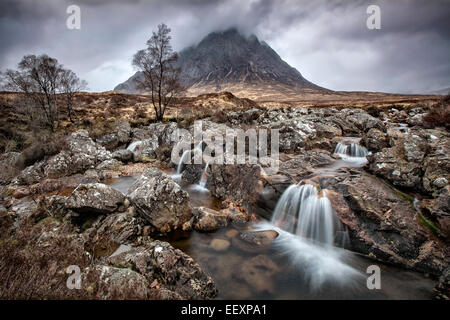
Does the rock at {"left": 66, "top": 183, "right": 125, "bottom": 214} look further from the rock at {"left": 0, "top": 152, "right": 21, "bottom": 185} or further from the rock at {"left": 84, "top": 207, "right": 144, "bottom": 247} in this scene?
the rock at {"left": 0, "top": 152, "right": 21, "bottom": 185}

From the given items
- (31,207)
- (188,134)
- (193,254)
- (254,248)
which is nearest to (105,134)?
(188,134)

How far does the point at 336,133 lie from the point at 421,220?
910 cm

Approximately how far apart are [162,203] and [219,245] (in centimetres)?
262

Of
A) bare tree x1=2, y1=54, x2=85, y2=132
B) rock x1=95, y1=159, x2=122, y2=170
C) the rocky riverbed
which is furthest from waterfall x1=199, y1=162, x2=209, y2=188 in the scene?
bare tree x1=2, y1=54, x2=85, y2=132

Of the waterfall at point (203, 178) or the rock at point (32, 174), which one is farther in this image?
the rock at point (32, 174)

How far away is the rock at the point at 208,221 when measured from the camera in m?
7.06

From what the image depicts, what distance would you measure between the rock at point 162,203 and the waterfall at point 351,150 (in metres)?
9.45

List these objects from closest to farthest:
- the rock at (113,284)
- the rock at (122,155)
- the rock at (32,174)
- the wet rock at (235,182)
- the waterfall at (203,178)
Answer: the rock at (113,284)
the wet rock at (235,182)
the waterfall at (203,178)
the rock at (32,174)
the rock at (122,155)

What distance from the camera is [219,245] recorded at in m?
6.39

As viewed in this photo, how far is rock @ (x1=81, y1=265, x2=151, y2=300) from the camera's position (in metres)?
3.17

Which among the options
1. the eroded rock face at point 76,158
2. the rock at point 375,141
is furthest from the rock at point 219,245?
the eroded rock face at point 76,158

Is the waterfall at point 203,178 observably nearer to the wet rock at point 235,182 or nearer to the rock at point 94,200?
the wet rock at point 235,182

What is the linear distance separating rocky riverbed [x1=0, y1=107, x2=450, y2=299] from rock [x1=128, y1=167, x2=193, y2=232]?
4 centimetres

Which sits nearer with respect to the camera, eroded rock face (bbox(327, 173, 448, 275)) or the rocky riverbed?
the rocky riverbed
